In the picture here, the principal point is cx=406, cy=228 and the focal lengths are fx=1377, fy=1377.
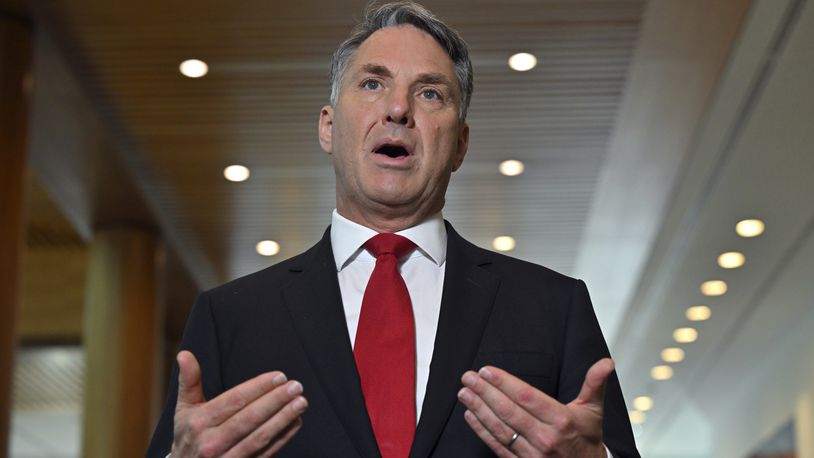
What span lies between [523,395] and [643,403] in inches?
765

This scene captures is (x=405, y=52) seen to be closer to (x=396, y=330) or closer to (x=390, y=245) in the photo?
(x=390, y=245)

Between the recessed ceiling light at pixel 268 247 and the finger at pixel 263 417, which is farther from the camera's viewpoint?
the recessed ceiling light at pixel 268 247

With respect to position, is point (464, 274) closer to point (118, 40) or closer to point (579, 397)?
point (579, 397)

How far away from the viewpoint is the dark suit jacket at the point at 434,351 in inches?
86.4

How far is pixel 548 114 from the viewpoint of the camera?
10.0 meters

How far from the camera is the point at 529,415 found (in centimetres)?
196

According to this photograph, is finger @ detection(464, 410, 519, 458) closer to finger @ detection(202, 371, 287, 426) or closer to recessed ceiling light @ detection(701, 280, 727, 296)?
finger @ detection(202, 371, 287, 426)

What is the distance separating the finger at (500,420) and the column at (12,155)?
6302 mm

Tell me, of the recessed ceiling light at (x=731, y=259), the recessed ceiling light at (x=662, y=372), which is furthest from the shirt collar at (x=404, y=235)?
the recessed ceiling light at (x=662, y=372)

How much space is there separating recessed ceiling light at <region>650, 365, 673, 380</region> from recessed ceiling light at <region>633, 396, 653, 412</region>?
171 cm

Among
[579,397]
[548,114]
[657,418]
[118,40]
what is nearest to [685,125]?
[548,114]

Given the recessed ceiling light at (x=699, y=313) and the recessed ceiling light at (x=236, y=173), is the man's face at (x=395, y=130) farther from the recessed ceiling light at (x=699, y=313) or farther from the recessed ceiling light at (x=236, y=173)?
the recessed ceiling light at (x=699, y=313)

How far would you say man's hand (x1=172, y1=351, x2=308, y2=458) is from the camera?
192 centimetres

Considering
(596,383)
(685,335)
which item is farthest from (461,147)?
(685,335)
